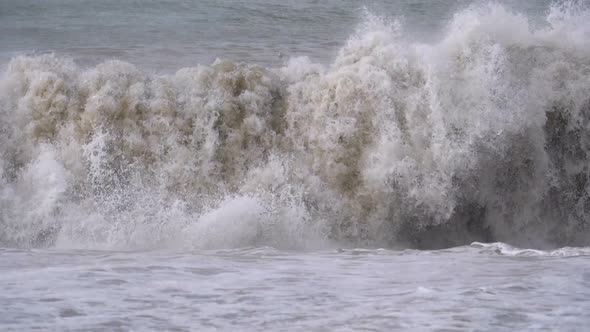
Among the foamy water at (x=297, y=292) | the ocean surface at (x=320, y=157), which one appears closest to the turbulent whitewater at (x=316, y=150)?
the ocean surface at (x=320, y=157)

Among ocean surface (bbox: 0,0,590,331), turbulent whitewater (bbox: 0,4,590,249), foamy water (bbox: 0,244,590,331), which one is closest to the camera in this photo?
foamy water (bbox: 0,244,590,331)

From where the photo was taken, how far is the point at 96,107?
828 cm

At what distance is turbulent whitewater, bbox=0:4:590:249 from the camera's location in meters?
7.61

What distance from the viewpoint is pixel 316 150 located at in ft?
26.3

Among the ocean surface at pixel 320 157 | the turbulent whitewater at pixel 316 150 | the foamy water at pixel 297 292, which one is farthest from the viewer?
the turbulent whitewater at pixel 316 150

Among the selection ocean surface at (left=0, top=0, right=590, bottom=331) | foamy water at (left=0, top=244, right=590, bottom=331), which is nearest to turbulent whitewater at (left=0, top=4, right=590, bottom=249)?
ocean surface at (left=0, top=0, right=590, bottom=331)

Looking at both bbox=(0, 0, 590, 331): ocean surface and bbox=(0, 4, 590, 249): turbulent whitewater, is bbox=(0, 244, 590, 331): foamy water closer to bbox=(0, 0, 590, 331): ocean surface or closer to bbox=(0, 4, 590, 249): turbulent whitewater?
bbox=(0, 0, 590, 331): ocean surface

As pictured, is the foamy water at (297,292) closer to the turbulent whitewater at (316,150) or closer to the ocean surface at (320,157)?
the ocean surface at (320,157)

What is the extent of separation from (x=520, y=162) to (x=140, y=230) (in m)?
3.66

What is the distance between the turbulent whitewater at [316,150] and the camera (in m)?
7.61

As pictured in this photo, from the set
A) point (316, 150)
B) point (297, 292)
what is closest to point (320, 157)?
point (316, 150)

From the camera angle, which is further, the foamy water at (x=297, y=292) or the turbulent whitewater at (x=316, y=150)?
the turbulent whitewater at (x=316, y=150)

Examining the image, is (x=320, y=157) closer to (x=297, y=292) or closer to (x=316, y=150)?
(x=316, y=150)

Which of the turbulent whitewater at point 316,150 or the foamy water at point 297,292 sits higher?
the turbulent whitewater at point 316,150
